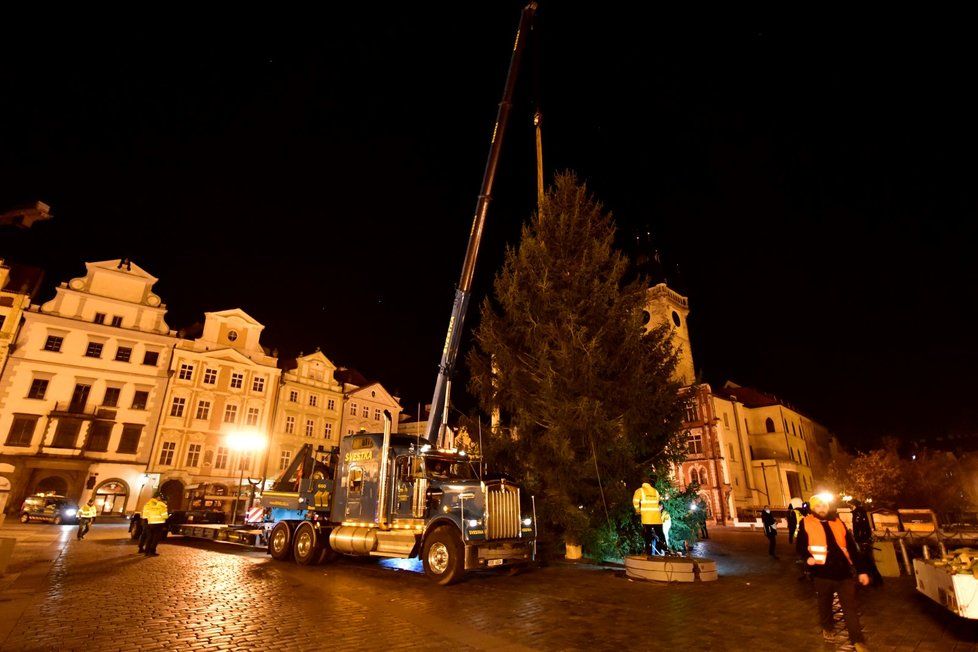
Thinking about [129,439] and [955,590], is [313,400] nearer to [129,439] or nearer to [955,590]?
[129,439]

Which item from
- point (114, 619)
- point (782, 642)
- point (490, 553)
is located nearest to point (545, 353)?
point (490, 553)

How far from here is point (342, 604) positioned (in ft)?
26.6

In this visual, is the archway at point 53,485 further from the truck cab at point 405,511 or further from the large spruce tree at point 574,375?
the large spruce tree at point 574,375

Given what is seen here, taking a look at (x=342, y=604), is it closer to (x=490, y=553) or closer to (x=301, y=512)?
(x=490, y=553)

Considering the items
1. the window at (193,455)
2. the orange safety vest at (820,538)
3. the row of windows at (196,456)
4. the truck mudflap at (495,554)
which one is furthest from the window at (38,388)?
the orange safety vest at (820,538)

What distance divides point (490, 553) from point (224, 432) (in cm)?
3377

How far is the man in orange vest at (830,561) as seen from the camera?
18.6 feet

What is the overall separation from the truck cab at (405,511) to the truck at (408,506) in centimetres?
2

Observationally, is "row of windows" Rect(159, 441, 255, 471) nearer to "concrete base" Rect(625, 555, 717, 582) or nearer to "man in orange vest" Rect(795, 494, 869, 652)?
"concrete base" Rect(625, 555, 717, 582)

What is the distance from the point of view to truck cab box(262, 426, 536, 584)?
1084 cm

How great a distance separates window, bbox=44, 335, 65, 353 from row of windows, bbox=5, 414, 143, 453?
14.7ft

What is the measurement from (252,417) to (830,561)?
40.9m

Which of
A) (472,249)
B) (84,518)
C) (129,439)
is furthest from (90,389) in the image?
(472,249)

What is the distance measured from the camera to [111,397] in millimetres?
33688
